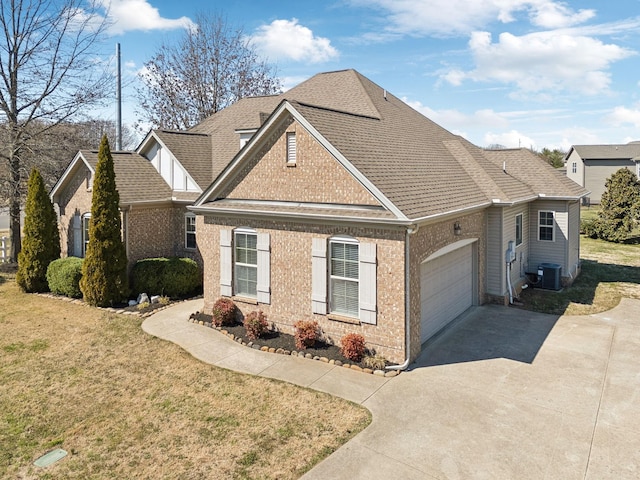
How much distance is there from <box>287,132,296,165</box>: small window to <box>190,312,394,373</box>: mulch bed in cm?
476

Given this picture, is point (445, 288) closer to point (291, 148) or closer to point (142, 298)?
point (291, 148)

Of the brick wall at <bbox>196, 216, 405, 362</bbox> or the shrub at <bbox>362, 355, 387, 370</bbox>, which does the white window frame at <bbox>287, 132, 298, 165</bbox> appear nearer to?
the brick wall at <bbox>196, 216, 405, 362</bbox>

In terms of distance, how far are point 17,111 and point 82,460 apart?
20.9 metres

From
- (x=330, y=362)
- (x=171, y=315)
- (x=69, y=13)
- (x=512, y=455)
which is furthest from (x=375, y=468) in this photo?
(x=69, y=13)

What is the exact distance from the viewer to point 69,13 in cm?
2339

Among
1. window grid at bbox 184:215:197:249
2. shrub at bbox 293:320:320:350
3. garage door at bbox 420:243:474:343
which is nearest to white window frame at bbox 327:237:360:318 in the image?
shrub at bbox 293:320:320:350

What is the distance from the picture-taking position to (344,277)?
11.7 meters

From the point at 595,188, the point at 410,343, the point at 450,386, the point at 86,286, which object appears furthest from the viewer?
the point at 595,188

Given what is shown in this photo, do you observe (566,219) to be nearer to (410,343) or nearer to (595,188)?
(410,343)

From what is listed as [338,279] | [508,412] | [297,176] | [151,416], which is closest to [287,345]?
[338,279]

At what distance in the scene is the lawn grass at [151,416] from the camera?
727cm

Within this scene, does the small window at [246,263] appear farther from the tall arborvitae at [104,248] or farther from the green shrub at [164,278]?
the tall arborvitae at [104,248]

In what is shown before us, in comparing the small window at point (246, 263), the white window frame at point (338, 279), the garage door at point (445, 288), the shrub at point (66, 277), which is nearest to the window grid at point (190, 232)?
the shrub at point (66, 277)

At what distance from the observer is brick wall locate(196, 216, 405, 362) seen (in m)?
10.8
